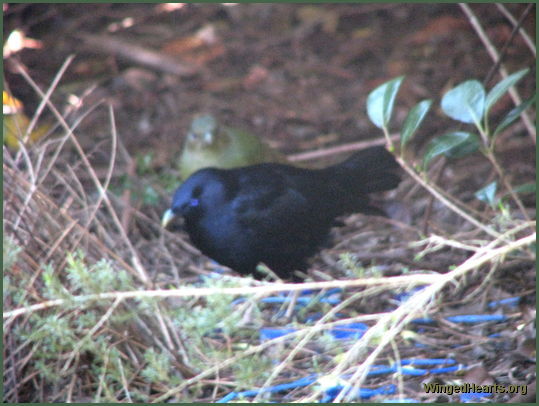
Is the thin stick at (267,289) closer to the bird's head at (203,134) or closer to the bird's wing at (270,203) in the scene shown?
the bird's wing at (270,203)

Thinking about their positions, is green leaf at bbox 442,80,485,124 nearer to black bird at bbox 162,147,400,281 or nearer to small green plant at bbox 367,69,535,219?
small green plant at bbox 367,69,535,219

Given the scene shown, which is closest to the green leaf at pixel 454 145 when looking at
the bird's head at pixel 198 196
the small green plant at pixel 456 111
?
the small green plant at pixel 456 111

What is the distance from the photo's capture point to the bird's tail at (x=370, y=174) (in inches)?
147

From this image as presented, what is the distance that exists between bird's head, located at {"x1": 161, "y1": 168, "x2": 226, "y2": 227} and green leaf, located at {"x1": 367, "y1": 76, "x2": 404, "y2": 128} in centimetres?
92

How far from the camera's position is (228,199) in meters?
3.45

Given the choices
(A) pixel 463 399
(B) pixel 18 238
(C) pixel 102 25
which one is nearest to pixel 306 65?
(C) pixel 102 25

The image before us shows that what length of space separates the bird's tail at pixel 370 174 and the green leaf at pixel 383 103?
3.05 feet

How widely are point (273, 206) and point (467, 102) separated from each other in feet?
3.61

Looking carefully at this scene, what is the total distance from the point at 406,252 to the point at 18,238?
1806 millimetres

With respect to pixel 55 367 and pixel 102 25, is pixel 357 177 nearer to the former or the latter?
pixel 55 367

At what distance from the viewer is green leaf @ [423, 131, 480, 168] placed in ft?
9.13

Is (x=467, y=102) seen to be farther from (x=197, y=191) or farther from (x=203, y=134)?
(x=203, y=134)

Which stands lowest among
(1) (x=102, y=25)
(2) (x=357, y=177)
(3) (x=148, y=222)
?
(3) (x=148, y=222)

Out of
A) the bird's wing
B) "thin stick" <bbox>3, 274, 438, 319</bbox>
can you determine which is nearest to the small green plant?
"thin stick" <bbox>3, 274, 438, 319</bbox>
